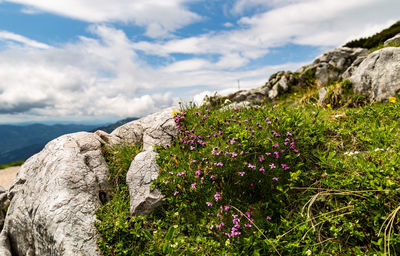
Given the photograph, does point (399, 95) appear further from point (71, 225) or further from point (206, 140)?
point (71, 225)

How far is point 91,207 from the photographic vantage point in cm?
467

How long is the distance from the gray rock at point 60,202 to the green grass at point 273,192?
392 millimetres

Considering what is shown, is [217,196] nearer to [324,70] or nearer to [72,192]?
[72,192]

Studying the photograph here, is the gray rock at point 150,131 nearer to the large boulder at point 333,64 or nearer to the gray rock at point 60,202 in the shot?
the gray rock at point 60,202

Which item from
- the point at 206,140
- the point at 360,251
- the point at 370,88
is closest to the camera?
the point at 360,251

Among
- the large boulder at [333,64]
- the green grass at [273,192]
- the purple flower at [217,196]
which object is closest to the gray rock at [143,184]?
the green grass at [273,192]

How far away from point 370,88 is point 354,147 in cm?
592

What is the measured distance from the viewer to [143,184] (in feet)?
15.4

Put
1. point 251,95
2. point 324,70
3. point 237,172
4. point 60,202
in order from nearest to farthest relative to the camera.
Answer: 1. point 237,172
2. point 60,202
3. point 324,70
4. point 251,95

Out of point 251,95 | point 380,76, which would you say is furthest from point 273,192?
point 251,95

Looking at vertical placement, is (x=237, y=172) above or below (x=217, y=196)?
above

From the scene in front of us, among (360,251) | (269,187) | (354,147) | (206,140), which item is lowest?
(360,251)

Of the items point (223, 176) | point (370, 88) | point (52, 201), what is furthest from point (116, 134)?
point (370, 88)

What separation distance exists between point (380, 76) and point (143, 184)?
30.0ft
